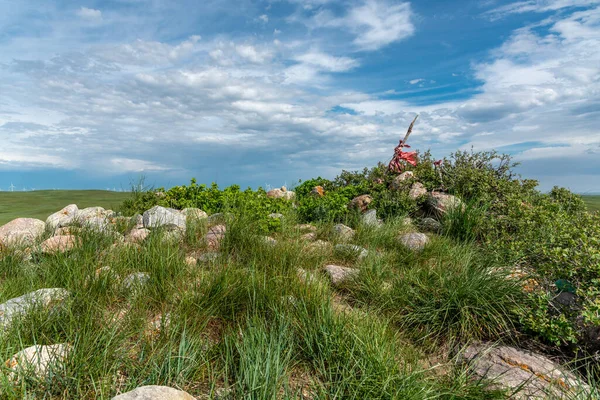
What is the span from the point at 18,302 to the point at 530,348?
526cm

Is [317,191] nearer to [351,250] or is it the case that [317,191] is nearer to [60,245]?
[351,250]

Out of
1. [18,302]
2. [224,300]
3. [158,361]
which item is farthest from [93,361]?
[18,302]

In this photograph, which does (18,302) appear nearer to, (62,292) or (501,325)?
(62,292)

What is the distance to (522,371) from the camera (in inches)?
141

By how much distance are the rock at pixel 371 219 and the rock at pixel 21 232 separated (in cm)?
610

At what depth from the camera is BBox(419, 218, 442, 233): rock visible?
785 cm

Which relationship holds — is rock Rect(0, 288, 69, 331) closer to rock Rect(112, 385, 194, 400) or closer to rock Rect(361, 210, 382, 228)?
rock Rect(112, 385, 194, 400)

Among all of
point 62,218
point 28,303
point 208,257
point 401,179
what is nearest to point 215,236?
point 208,257

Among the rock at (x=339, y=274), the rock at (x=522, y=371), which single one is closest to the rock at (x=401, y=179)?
the rock at (x=339, y=274)

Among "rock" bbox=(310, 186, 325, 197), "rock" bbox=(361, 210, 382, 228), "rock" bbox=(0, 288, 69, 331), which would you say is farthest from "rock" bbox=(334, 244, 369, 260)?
"rock" bbox=(310, 186, 325, 197)

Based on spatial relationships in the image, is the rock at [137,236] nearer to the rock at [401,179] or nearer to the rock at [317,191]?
the rock at [317,191]

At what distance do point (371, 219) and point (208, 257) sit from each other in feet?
12.6

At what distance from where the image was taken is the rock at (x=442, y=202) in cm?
793

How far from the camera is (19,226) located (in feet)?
26.5
